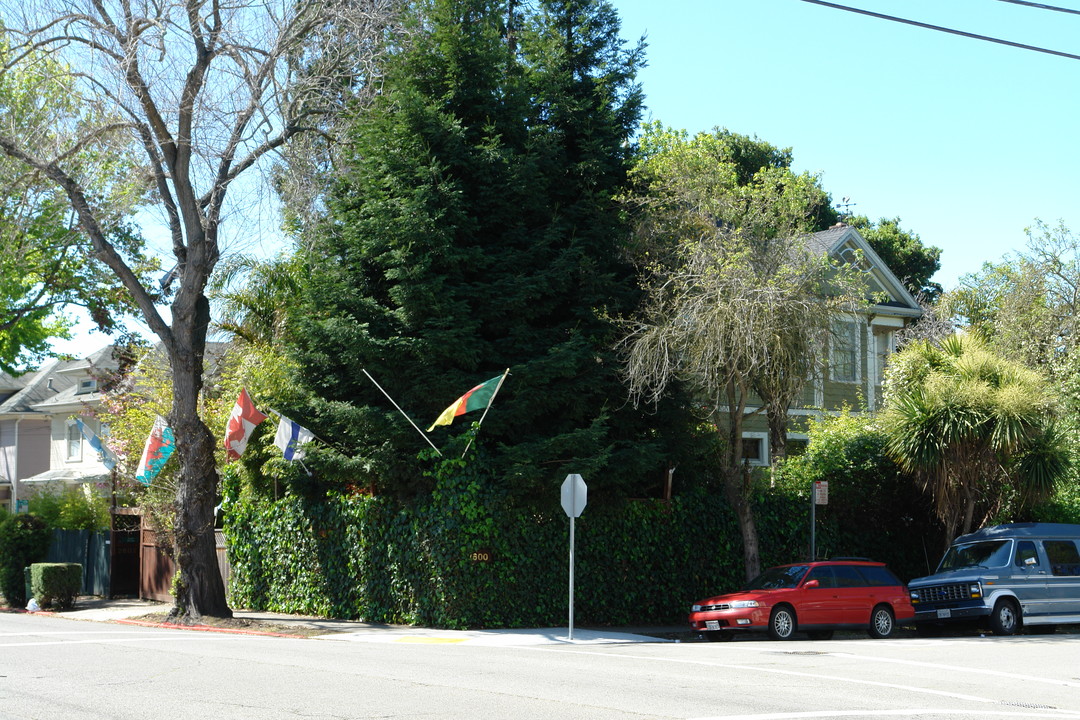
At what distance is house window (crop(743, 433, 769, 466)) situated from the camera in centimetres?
3312

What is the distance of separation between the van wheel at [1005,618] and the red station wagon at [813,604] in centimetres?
157

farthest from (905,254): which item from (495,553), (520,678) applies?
(520,678)

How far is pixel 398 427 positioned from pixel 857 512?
11.9m

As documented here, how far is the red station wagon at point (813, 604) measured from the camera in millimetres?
19469

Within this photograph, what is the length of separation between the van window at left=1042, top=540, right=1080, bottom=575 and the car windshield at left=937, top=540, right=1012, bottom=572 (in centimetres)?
89

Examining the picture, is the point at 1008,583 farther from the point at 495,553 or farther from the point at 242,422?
the point at 242,422

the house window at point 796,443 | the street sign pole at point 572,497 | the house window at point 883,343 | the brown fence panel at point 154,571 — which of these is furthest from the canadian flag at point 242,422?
the house window at point 883,343

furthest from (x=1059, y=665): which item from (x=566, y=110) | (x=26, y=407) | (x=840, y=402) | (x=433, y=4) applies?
(x=26, y=407)

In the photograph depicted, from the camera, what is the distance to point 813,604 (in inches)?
776

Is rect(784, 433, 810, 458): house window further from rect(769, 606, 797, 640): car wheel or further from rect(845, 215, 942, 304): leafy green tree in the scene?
rect(845, 215, 942, 304): leafy green tree

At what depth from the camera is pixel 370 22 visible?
73.5ft

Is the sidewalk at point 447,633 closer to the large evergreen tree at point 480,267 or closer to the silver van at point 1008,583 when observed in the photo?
the large evergreen tree at point 480,267

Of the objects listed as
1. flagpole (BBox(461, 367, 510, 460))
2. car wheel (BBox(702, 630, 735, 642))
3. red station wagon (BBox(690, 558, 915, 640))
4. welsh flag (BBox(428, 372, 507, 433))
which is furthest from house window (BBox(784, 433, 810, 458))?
welsh flag (BBox(428, 372, 507, 433))

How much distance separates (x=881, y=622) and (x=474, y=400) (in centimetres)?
870
